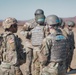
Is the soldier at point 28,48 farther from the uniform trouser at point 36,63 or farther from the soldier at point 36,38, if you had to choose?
the uniform trouser at point 36,63

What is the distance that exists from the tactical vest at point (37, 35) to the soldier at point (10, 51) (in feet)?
11.0

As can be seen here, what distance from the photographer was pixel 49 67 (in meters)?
6.72

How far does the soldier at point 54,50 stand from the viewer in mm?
6566

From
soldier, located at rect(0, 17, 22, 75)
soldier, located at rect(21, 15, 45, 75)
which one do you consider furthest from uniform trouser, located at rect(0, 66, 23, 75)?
soldier, located at rect(21, 15, 45, 75)

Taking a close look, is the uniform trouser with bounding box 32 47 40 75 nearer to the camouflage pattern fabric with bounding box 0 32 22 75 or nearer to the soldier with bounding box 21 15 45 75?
the soldier with bounding box 21 15 45 75

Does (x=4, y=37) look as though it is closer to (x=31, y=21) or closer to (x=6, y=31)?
(x=6, y=31)

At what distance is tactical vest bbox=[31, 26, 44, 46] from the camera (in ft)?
31.4

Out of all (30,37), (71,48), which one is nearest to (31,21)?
(30,37)

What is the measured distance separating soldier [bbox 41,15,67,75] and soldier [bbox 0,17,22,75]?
2.27ft

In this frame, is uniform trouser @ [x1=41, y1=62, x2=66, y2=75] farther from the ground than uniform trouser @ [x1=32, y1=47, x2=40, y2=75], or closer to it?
farther from the ground

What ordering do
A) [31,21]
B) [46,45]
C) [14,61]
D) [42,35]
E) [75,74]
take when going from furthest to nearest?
1. [75,74]
2. [31,21]
3. [42,35]
4. [46,45]
5. [14,61]

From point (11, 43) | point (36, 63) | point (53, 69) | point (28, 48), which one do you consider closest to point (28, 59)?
point (28, 48)


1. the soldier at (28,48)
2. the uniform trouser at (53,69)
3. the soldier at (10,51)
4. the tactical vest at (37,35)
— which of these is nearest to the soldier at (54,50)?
the uniform trouser at (53,69)

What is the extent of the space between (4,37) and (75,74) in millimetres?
5223
